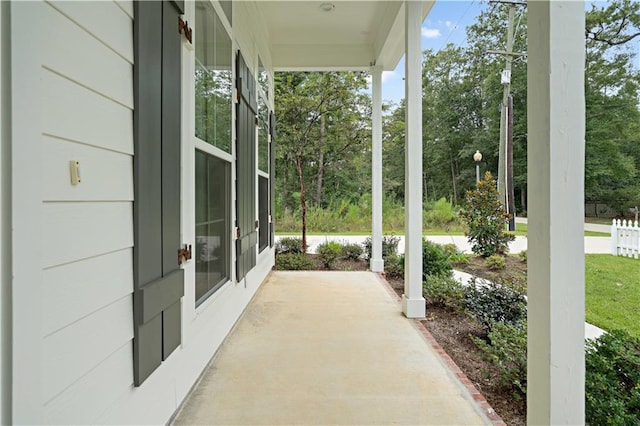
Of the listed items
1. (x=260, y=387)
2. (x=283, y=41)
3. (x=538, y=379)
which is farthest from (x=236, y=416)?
(x=283, y=41)

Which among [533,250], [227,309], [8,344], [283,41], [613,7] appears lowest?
[227,309]

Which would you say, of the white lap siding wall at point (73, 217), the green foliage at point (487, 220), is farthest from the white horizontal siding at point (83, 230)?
the green foliage at point (487, 220)

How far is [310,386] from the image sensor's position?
2.30 metres

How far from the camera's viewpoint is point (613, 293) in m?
4.56

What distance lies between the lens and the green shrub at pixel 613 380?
171cm

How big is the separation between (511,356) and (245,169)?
289 cm

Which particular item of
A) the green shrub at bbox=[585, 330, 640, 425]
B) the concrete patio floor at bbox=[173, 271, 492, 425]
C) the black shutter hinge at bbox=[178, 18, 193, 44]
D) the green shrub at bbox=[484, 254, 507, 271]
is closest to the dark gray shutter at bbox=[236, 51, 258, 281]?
the concrete patio floor at bbox=[173, 271, 492, 425]

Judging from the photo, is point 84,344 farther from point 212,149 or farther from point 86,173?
point 212,149

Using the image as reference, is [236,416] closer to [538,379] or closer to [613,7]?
[538,379]

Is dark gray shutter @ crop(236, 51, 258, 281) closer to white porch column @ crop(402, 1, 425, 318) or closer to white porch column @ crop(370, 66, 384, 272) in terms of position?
white porch column @ crop(402, 1, 425, 318)

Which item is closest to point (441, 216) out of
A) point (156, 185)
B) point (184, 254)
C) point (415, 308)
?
point (415, 308)

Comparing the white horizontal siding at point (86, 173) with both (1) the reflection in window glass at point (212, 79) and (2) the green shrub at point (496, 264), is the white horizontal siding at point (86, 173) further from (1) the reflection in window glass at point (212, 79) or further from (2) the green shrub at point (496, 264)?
(2) the green shrub at point (496, 264)

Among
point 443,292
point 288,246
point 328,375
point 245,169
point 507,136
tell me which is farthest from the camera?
point 507,136

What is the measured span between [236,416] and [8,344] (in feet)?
4.59
